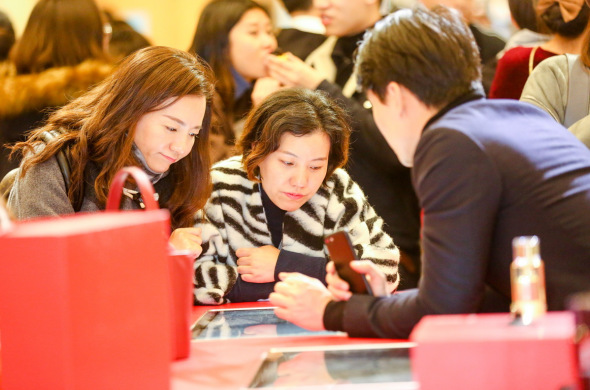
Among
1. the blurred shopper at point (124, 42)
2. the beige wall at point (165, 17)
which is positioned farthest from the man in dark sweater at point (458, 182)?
the beige wall at point (165, 17)

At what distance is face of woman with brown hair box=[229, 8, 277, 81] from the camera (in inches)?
121

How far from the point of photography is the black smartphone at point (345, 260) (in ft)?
4.81

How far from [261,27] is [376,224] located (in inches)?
48.8

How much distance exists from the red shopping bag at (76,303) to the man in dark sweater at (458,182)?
0.46 meters

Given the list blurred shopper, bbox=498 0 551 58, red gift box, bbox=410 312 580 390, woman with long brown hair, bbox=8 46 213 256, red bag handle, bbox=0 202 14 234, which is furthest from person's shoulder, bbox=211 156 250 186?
red gift box, bbox=410 312 580 390

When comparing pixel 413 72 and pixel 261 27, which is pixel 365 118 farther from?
pixel 413 72

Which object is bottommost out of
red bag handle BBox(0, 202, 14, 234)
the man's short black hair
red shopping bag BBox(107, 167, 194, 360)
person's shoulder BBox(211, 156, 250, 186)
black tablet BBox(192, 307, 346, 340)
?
black tablet BBox(192, 307, 346, 340)

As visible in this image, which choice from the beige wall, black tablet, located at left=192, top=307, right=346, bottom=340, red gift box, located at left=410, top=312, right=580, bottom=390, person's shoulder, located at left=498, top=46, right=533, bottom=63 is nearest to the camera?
red gift box, located at left=410, top=312, right=580, bottom=390

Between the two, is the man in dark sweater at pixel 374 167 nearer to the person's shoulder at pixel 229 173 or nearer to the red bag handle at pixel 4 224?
the person's shoulder at pixel 229 173

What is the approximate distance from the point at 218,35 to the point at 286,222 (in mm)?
1134

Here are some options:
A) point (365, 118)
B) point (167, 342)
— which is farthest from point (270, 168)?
point (167, 342)

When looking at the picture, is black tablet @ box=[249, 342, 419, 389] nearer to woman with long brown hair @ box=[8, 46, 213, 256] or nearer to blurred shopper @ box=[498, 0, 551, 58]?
woman with long brown hair @ box=[8, 46, 213, 256]

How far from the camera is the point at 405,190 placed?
2771mm

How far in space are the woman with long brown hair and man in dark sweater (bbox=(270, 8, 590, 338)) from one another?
2.05 ft
